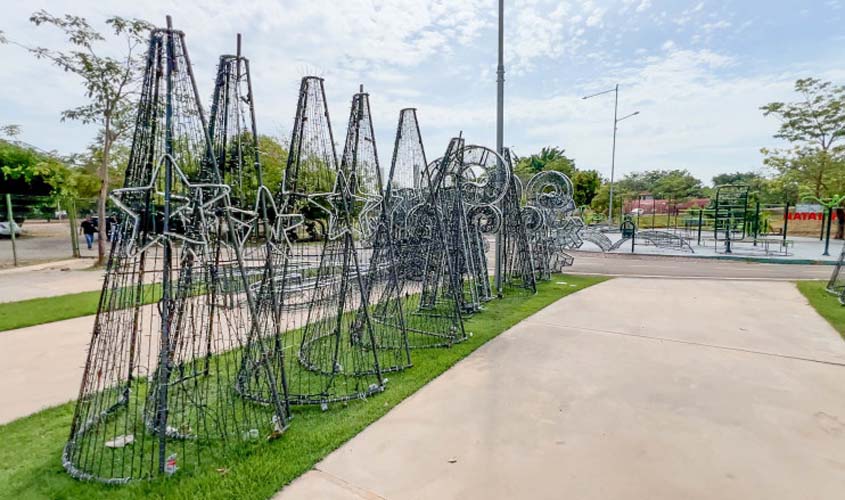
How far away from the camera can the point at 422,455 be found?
7.47 feet

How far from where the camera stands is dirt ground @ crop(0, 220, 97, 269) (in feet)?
34.7

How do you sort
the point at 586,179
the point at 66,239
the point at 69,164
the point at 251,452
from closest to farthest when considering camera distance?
the point at 251,452, the point at 69,164, the point at 66,239, the point at 586,179

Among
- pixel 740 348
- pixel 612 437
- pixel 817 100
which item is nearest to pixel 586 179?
pixel 817 100

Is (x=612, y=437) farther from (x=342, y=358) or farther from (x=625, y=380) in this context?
(x=342, y=358)

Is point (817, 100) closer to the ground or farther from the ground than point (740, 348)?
farther from the ground

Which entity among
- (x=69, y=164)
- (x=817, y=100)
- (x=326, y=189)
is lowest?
(x=326, y=189)

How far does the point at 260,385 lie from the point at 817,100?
2378 centimetres

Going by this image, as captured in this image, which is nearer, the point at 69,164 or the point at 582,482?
the point at 582,482

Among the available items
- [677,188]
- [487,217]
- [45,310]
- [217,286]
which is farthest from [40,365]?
[677,188]

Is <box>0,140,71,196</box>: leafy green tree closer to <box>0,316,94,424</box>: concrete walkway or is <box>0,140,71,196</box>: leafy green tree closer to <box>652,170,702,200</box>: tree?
<box>0,316,94,424</box>: concrete walkway

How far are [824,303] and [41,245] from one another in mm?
17611

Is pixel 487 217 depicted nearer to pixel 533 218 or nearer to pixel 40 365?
pixel 533 218

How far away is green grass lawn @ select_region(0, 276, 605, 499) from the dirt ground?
1040 cm

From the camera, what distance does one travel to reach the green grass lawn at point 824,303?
192 inches
